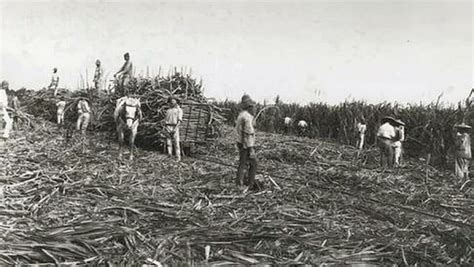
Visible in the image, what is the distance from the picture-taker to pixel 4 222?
211 inches

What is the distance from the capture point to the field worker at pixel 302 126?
23422mm

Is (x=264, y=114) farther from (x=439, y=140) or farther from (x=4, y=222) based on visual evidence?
(x=4, y=222)

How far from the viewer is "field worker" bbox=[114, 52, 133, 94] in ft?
43.5

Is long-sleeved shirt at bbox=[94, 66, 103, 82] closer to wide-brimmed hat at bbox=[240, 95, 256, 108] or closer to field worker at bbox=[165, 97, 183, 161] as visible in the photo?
field worker at bbox=[165, 97, 183, 161]

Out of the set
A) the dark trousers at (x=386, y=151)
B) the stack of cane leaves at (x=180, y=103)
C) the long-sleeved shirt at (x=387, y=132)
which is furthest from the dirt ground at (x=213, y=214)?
the stack of cane leaves at (x=180, y=103)

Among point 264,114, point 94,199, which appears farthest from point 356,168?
point 264,114

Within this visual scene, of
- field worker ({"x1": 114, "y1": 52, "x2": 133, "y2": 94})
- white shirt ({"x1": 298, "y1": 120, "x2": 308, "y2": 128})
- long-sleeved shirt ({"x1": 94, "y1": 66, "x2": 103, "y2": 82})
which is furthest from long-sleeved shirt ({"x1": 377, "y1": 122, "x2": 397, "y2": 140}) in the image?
white shirt ({"x1": 298, "y1": 120, "x2": 308, "y2": 128})

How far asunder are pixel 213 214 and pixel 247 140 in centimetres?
214

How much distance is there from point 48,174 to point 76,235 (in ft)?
9.98

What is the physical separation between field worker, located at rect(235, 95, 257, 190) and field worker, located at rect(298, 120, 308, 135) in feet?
50.9

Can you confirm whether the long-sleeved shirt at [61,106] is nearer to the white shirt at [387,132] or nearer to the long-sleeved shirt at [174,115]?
the long-sleeved shirt at [174,115]

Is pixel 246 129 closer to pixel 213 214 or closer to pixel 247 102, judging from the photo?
pixel 247 102

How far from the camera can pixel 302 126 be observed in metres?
23.7

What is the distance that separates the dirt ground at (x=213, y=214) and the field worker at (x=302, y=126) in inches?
→ 504
